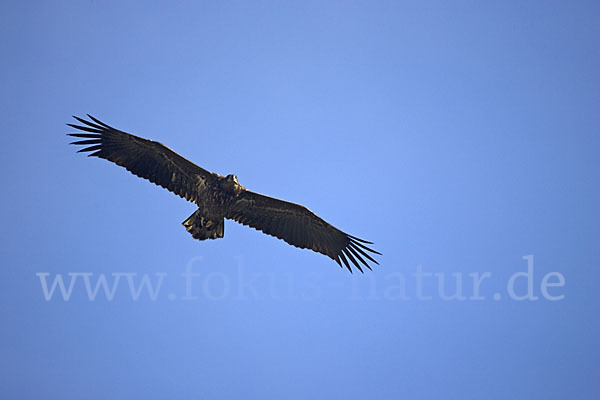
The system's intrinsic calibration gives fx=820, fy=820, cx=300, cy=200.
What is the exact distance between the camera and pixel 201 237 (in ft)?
59.2

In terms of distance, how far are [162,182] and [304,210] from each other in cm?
321

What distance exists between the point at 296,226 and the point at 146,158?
370 cm

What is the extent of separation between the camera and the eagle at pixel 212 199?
17531 mm

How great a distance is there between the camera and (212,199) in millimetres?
17891

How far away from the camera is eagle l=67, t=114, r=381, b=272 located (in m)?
17.5

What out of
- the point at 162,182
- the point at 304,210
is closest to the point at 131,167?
the point at 162,182

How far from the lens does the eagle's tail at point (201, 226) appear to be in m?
18.0

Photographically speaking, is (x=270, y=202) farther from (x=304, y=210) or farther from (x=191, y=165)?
(x=191, y=165)

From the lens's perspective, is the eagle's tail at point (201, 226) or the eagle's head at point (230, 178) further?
the eagle's tail at point (201, 226)

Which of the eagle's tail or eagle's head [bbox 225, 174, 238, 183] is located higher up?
eagle's head [bbox 225, 174, 238, 183]

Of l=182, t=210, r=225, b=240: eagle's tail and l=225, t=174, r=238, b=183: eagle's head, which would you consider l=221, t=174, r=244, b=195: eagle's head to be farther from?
l=182, t=210, r=225, b=240: eagle's tail

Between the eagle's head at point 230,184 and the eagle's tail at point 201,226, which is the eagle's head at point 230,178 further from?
the eagle's tail at point 201,226

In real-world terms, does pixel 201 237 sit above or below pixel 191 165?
below

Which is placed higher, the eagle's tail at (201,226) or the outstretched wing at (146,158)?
the outstretched wing at (146,158)
